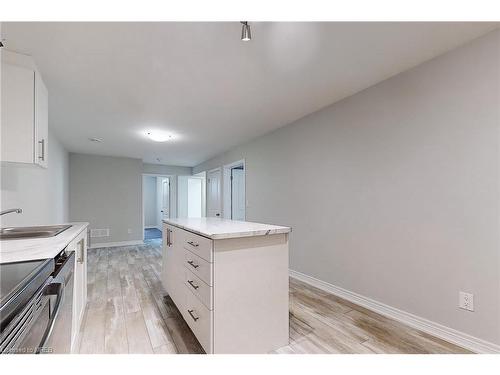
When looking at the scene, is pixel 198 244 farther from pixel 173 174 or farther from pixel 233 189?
pixel 173 174

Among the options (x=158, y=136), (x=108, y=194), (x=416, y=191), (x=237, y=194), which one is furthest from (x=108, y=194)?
(x=416, y=191)

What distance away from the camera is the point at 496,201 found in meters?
1.65

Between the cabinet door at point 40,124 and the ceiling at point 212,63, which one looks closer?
the ceiling at point 212,63

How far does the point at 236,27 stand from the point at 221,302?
1.81 m

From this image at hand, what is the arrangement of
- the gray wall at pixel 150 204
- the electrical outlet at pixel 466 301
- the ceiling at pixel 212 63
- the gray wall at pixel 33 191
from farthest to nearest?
the gray wall at pixel 150 204, the gray wall at pixel 33 191, the electrical outlet at pixel 466 301, the ceiling at pixel 212 63

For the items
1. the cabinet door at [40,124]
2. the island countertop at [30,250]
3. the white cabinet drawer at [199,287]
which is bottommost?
the white cabinet drawer at [199,287]

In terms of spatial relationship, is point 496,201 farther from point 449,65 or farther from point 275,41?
point 275,41

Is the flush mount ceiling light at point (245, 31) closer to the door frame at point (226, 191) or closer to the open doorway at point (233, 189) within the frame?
the open doorway at point (233, 189)

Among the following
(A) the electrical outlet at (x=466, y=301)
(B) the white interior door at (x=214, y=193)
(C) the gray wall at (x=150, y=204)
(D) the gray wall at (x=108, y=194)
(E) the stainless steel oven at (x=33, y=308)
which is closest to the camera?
(E) the stainless steel oven at (x=33, y=308)

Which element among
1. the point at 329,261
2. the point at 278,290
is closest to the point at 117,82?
the point at 278,290

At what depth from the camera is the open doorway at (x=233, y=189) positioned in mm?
5379

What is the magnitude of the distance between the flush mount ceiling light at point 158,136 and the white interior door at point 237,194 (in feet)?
5.86

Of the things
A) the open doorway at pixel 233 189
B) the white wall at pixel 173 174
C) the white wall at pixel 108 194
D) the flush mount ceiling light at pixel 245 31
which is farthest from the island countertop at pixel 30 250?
the white wall at pixel 173 174
